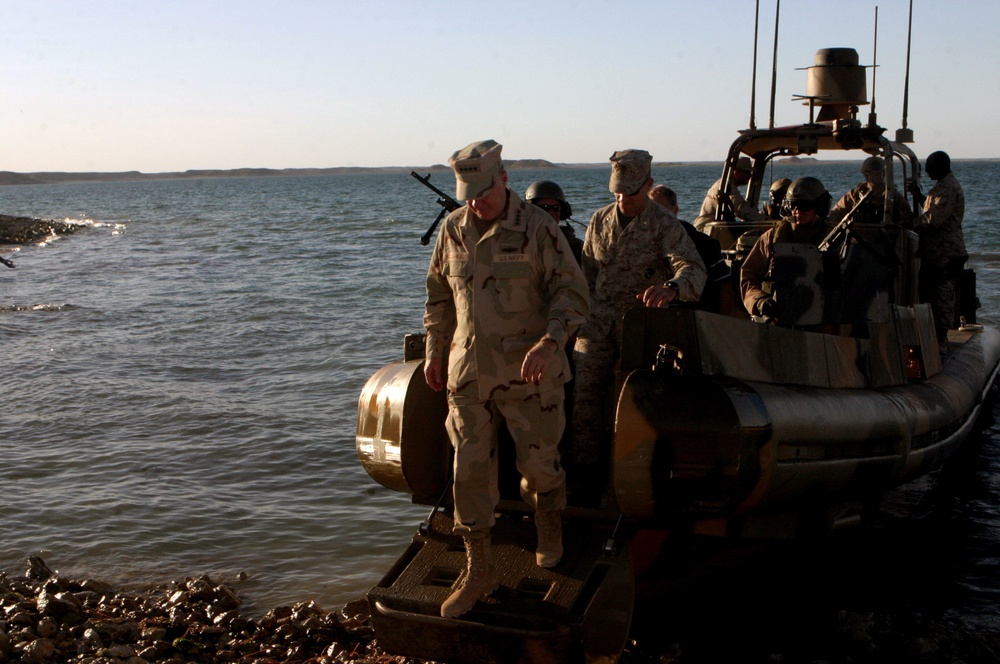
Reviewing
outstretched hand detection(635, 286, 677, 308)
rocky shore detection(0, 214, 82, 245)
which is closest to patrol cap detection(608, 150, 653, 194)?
outstretched hand detection(635, 286, 677, 308)

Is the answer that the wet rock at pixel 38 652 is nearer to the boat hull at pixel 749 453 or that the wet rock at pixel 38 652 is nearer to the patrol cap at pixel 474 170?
the boat hull at pixel 749 453

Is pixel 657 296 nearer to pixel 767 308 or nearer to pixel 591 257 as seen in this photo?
pixel 591 257

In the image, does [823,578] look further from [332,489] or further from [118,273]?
[118,273]

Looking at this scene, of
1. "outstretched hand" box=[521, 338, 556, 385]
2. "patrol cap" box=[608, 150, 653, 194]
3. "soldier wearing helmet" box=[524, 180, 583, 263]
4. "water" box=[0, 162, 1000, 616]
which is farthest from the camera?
"water" box=[0, 162, 1000, 616]

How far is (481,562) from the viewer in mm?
4406

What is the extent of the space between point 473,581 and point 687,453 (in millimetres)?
961

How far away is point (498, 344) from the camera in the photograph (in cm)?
434

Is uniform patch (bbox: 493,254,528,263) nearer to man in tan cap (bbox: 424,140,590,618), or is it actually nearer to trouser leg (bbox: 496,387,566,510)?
man in tan cap (bbox: 424,140,590,618)

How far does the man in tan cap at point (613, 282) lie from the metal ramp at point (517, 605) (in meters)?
0.42

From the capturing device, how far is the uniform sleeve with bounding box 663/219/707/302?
4.83 metres

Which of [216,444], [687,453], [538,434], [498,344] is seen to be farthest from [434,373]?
[216,444]

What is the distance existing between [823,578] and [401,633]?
9.70ft

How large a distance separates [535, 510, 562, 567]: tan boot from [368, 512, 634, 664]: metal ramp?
0.04 metres

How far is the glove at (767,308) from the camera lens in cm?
584
